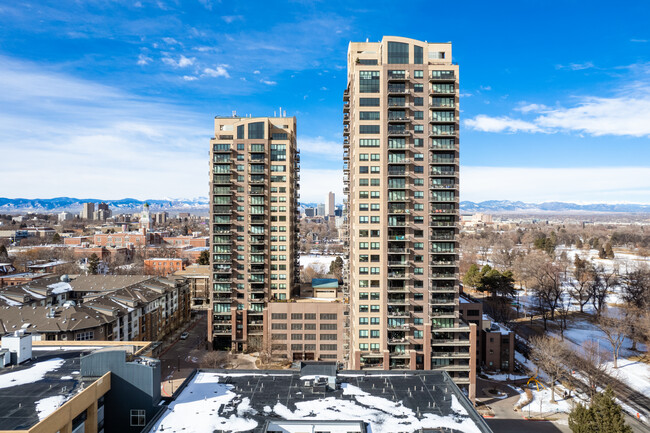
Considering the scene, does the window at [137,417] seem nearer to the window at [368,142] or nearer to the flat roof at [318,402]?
the flat roof at [318,402]

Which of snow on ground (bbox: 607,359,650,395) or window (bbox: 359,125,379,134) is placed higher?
window (bbox: 359,125,379,134)

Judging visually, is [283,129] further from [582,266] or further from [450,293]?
[582,266]

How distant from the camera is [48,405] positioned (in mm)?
27469

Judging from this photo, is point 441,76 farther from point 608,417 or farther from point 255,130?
point 608,417

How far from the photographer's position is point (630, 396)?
58.9m

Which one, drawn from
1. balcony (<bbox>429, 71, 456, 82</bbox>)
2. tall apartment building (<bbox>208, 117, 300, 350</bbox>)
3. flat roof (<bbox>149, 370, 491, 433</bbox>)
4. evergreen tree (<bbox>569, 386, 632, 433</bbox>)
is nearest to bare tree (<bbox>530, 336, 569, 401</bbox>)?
evergreen tree (<bbox>569, 386, 632, 433</bbox>)

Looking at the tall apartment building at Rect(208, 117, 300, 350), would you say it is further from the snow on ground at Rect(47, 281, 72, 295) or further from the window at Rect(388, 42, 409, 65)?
the snow on ground at Rect(47, 281, 72, 295)

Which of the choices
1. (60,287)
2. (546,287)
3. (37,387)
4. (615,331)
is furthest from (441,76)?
(60,287)

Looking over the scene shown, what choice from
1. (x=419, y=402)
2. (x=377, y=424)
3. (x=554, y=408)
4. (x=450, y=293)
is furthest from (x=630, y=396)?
(x=377, y=424)

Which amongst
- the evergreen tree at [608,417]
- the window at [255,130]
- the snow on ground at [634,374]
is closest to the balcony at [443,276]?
the evergreen tree at [608,417]

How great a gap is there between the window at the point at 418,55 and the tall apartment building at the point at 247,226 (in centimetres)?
2968

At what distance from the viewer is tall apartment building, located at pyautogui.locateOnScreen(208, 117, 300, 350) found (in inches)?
2931

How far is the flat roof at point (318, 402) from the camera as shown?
28.6 meters

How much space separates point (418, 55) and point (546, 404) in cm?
5418
